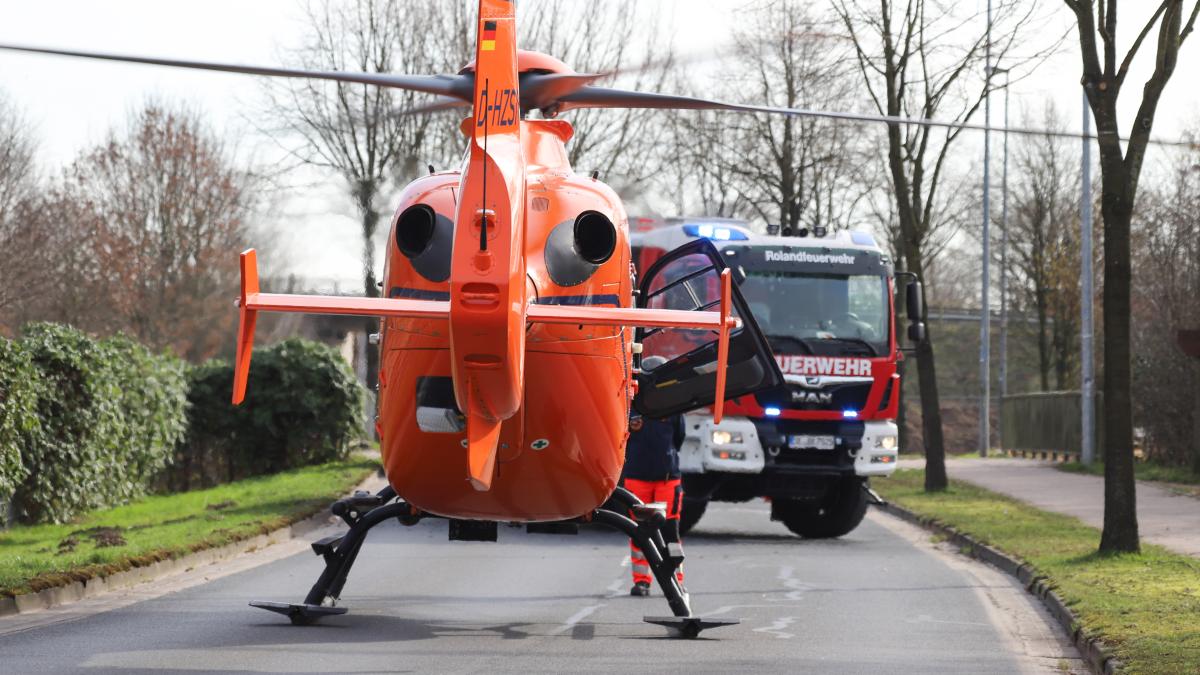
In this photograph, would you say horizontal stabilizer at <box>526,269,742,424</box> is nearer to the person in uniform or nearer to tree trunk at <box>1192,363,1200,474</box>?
the person in uniform

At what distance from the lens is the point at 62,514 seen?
20.2m

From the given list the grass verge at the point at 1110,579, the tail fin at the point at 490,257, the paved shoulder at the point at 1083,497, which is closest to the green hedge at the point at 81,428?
the tail fin at the point at 490,257

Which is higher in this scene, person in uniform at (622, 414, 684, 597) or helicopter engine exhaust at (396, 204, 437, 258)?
helicopter engine exhaust at (396, 204, 437, 258)

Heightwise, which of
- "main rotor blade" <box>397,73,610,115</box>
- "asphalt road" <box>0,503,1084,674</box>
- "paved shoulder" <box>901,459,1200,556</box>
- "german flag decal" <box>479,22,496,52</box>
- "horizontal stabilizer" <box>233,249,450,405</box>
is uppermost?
"main rotor blade" <box>397,73,610,115</box>

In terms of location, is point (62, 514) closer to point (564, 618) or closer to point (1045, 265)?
point (564, 618)

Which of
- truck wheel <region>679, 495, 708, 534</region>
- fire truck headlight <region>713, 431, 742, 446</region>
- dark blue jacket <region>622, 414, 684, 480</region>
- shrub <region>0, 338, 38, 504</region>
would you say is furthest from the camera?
truck wheel <region>679, 495, 708, 534</region>

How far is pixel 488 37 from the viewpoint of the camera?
8.39 meters

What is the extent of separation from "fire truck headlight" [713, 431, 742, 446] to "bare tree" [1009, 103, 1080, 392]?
36210mm

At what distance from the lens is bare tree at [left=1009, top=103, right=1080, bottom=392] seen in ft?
176

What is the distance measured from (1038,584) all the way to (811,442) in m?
4.86

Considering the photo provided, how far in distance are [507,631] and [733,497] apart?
9.14 meters

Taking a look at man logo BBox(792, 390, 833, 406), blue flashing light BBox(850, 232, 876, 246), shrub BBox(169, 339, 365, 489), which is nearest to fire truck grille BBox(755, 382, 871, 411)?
man logo BBox(792, 390, 833, 406)

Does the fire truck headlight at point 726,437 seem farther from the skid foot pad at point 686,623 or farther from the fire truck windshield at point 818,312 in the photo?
the skid foot pad at point 686,623

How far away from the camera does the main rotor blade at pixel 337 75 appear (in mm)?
8516
